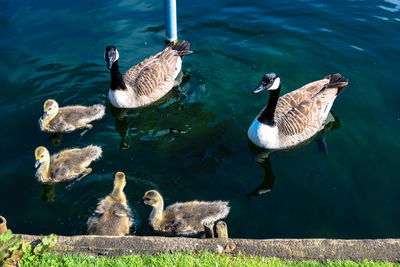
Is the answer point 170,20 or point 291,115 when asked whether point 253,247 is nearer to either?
point 291,115

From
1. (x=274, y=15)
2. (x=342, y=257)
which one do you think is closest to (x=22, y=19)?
(x=274, y=15)

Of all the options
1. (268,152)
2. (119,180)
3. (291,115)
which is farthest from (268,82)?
(119,180)

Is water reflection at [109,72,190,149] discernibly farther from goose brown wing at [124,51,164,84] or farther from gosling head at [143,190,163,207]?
gosling head at [143,190,163,207]

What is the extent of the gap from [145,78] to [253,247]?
5.66m

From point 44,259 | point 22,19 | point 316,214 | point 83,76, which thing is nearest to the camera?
point 44,259

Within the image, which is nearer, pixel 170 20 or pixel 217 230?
pixel 217 230

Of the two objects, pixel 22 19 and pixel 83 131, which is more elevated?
pixel 22 19

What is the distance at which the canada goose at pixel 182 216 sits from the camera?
6770mm

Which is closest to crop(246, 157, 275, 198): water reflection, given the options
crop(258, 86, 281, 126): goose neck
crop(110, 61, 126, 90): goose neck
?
crop(258, 86, 281, 126): goose neck

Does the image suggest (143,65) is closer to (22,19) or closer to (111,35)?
(111,35)

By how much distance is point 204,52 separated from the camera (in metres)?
12.0

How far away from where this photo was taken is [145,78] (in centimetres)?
1008

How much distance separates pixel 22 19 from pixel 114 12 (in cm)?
292

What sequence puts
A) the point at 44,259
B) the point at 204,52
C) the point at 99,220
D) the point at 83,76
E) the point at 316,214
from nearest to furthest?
the point at 44,259
the point at 99,220
the point at 316,214
the point at 83,76
the point at 204,52
